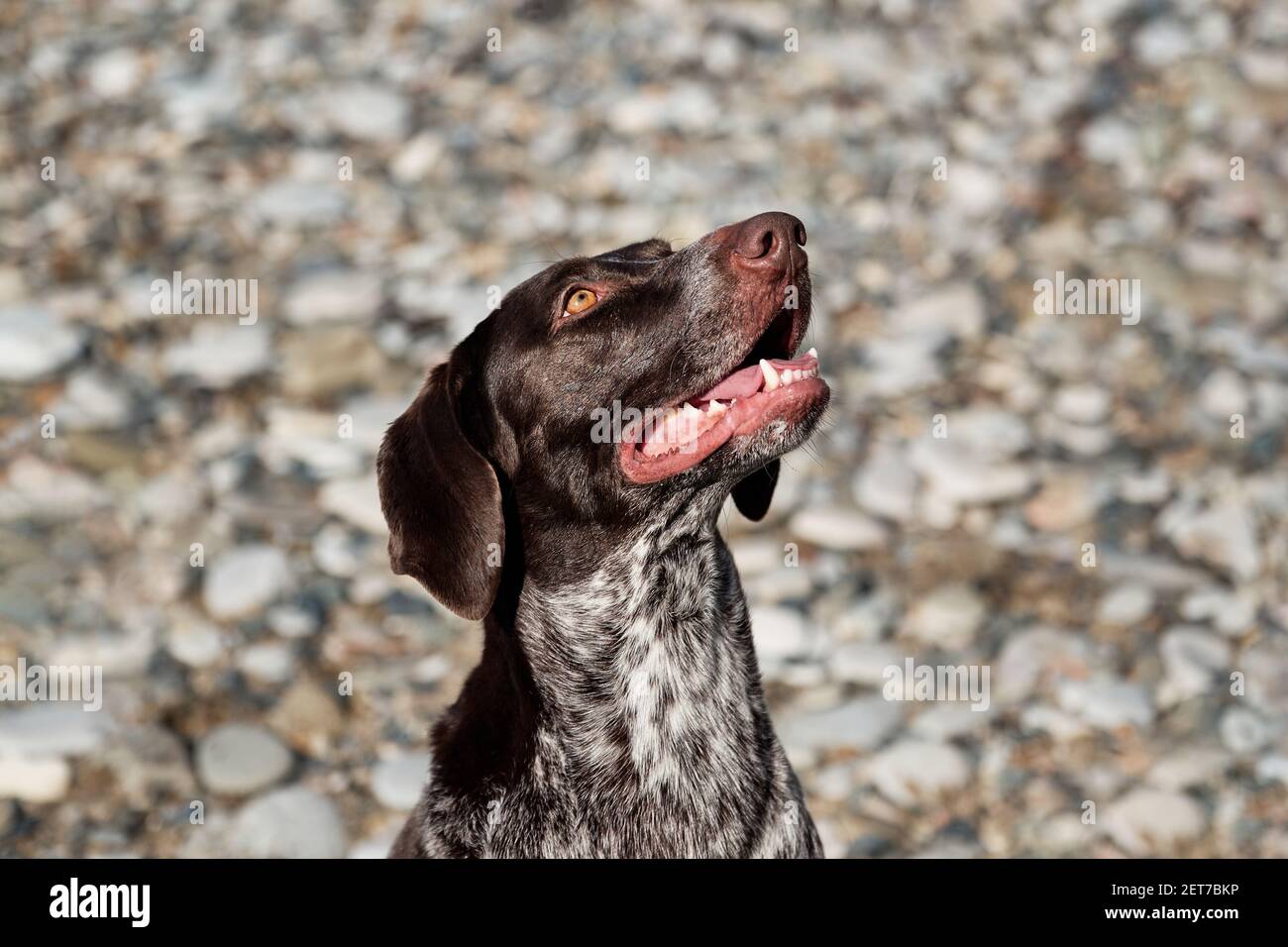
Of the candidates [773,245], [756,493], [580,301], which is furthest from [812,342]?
[773,245]

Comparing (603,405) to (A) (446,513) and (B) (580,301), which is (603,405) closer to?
(B) (580,301)

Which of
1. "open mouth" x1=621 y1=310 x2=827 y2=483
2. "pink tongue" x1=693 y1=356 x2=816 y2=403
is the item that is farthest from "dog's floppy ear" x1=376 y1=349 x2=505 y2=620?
"pink tongue" x1=693 y1=356 x2=816 y2=403

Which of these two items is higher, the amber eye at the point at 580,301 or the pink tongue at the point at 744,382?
the amber eye at the point at 580,301

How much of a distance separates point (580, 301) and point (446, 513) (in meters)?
0.78

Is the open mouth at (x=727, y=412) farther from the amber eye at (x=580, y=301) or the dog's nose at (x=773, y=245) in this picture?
the amber eye at (x=580, y=301)

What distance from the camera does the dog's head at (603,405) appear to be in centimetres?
433

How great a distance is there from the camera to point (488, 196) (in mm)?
10867

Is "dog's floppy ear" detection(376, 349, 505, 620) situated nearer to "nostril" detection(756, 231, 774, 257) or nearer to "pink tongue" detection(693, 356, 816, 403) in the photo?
"pink tongue" detection(693, 356, 816, 403)

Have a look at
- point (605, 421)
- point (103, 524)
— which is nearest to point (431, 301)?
point (103, 524)

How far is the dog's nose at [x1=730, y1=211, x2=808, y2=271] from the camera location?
4.27m

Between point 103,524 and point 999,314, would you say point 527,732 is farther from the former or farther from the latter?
point 999,314

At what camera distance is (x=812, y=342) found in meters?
9.68

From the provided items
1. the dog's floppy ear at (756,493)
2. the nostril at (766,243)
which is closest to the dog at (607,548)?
the nostril at (766,243)

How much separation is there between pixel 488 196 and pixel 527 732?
23.0 ft
